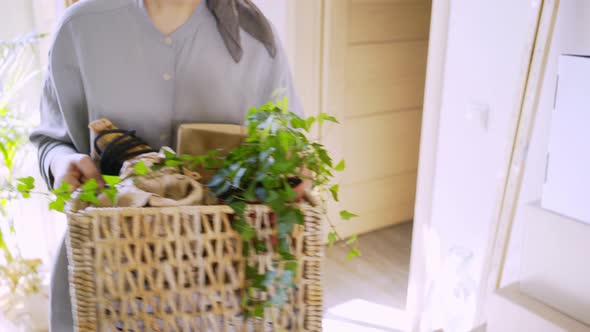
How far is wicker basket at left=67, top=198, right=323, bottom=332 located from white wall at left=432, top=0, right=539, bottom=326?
1.17 meters

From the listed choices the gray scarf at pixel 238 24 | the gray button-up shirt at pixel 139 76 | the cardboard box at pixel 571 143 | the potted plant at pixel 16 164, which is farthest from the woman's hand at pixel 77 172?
the potted plant at pixel 16 164

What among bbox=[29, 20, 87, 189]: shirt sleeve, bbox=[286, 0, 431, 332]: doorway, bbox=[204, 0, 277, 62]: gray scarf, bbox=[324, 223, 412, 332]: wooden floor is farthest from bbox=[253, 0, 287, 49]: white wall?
bbox=[29, 20, 87, 189]: shirt sleeve

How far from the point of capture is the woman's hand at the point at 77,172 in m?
0.78

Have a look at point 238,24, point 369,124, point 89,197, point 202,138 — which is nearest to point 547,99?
point 238,24

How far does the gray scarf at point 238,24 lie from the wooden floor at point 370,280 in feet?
5.14

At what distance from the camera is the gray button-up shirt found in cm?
92

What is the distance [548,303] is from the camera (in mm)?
996

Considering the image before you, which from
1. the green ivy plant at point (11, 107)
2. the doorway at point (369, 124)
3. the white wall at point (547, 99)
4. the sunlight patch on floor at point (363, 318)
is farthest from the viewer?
the doorway at point (369, 124)

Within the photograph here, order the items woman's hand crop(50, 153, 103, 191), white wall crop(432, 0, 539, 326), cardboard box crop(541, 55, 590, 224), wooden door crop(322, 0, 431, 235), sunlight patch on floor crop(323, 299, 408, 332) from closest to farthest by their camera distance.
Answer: woman's hand crop(50, 153, 103, 191) < cardboard box crop(541, 55, 590, 224) < white wall crop(432, 0, 539, 326) < sunlight patch on floor crop(323, 299, 408, 332) < wooden door crop(322, 0, 431, 235)

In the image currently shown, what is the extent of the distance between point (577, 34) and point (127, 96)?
4.04 ft

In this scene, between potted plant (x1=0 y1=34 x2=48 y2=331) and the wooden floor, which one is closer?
potted plant (x1=0 y1=34 x2=48 y2=331)

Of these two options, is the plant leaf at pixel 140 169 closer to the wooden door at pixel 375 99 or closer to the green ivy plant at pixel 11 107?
the green ivy plant at pixel 11 107

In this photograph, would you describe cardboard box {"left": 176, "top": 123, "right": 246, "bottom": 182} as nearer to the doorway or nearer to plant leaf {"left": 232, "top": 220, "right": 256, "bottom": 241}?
plant leaf {"left": 232, "top": 220, "right": 256, "bottom": 241}

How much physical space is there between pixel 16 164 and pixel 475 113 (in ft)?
5.74
